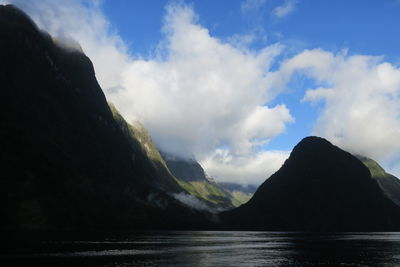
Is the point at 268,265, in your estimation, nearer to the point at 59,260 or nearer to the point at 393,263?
the point at 393,263

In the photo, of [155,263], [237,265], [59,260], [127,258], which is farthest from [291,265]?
[59,260]

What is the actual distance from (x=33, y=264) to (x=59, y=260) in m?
10.1

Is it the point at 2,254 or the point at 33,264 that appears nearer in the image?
the point at 33,264

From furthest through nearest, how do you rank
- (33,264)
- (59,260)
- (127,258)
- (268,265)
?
(127,258)
(268,265)
(59,260)
(33,264)

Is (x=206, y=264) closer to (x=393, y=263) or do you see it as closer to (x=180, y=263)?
(x=180, y=263)

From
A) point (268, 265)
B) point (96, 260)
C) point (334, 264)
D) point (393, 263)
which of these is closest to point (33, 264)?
point (96, 260)

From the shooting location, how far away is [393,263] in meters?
102

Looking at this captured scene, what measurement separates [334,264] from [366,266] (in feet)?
24.1

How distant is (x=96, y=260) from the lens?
311 ft

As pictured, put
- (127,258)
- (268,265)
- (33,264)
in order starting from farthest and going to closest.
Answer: (127,258)
(268,265)
(33,264)

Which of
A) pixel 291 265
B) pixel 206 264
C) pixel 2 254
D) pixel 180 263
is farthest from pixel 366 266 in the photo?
pixel 2 254

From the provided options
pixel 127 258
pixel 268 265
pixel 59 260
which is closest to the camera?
pixel 59 260

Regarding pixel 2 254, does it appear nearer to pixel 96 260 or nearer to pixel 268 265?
pixel 96 260

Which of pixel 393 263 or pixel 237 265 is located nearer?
pixel 237 265
